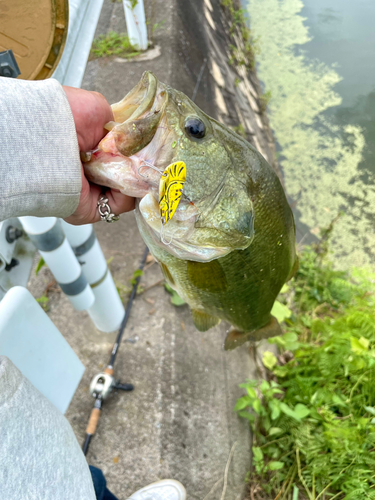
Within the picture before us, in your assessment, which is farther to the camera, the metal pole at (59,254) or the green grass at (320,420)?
the green grass at (320,420)

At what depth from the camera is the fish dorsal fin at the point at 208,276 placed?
1.25 meters

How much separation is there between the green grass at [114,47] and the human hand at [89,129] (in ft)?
9.85

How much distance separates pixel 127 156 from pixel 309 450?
6.88 ft

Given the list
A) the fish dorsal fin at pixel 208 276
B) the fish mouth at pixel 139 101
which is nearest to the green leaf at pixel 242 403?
the fish dorsal fin at pixel 208 276

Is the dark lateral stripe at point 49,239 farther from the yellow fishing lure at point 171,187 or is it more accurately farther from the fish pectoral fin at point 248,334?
the fish pectoral fin at point 248,334

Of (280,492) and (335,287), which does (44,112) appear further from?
(335,287)

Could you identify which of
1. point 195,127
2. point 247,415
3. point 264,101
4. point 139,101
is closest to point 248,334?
point 247,415

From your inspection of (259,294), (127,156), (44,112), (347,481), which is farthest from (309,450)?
(44,112)

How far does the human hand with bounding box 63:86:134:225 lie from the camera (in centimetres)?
91

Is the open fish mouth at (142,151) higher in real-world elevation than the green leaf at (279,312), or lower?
higher

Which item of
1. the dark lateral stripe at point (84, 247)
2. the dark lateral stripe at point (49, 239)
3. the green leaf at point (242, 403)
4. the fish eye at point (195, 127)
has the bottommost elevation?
the green leaf at point (242, 403)

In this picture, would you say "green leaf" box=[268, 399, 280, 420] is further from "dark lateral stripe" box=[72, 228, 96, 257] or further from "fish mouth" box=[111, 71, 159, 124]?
"fish mouth" box=[111, 71, 159, 124]

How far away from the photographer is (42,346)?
45.2 inches

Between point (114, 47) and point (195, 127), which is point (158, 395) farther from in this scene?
point (114, 47)
